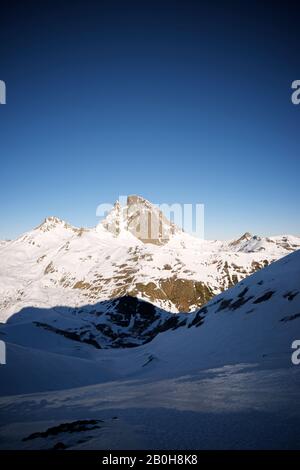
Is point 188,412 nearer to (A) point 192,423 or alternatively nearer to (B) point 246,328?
(A) point 192,423

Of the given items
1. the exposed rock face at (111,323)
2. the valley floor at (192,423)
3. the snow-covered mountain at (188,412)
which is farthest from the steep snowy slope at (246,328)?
the exposed rock face at (111,323)

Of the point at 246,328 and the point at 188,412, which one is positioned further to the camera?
the point at 246,328

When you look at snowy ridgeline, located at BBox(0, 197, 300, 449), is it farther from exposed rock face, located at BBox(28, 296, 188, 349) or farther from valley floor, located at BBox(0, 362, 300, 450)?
exposed rock face, located at BBox(28, 296, 188, 349)

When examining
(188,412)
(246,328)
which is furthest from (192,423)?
(246,328)

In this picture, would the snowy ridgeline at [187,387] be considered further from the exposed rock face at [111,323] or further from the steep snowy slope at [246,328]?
the exposed rock face at [111,323]

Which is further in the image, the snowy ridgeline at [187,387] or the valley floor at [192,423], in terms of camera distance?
the snowy ridgeline at [187,387]

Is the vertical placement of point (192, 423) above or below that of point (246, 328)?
above

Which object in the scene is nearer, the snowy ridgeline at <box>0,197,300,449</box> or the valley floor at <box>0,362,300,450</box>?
the valley floor at <box>0,362,300,450</box>

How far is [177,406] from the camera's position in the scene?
11.9 m

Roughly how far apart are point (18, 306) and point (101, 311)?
181ft

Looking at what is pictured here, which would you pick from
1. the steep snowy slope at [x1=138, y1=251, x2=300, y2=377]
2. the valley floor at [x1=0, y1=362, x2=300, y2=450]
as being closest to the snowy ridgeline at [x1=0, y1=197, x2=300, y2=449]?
the valley floor at [x1=0, y1=362, x2=300, y2=450]

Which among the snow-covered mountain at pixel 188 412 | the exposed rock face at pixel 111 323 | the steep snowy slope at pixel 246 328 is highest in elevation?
the snow-covered mountain at pixel 188 412

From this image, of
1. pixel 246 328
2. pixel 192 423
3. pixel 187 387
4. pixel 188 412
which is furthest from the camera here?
pixel 246 328
